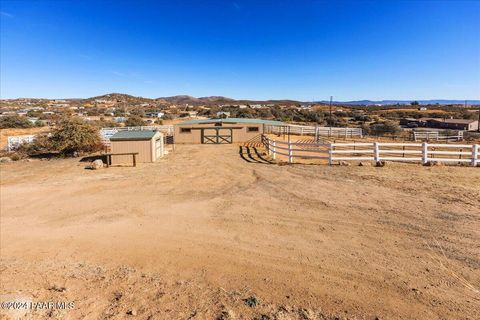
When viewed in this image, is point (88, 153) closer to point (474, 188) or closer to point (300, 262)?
point (300, 262)

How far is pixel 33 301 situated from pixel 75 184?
9.82 m

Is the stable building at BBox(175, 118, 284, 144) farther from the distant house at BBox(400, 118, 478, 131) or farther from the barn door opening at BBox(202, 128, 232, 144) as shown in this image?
the distant house at BBox(400, 118, 478, 131)

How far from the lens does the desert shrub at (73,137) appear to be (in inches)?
884

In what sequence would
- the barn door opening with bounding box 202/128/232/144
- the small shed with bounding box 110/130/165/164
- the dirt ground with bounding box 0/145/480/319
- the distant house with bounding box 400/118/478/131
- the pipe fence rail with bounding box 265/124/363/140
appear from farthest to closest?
the distant house with bounding box 400/118/478/131 < the pipe fence rail with bounding box 265/124/363/140 < the barn door opening with bounding box 202/128/232/144 < the small shed with bounding box 110/130/165/164 < the dirt ground with bounding box 0/145/480/319

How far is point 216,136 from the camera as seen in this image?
31.8m

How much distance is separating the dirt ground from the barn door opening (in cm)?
1962

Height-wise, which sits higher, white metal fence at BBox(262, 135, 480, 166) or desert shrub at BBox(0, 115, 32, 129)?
desert shrub at BBox(0, 115, 32, 129)

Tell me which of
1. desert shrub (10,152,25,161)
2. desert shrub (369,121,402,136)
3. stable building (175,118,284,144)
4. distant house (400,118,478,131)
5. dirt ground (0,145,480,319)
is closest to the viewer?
dirt ground (0,145,480,319)

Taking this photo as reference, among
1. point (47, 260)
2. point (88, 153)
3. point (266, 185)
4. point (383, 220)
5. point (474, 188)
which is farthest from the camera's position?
point (88, 153)

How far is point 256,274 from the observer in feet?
17.5

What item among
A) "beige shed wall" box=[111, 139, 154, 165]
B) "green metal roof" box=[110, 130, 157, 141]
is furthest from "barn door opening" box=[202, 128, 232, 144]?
"beige shed wall" box=[111, 139, 154, 165]

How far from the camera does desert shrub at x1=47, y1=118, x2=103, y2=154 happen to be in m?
22.5

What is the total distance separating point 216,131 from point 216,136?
1.77ft

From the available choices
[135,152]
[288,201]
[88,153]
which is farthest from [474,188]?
[88,153]
